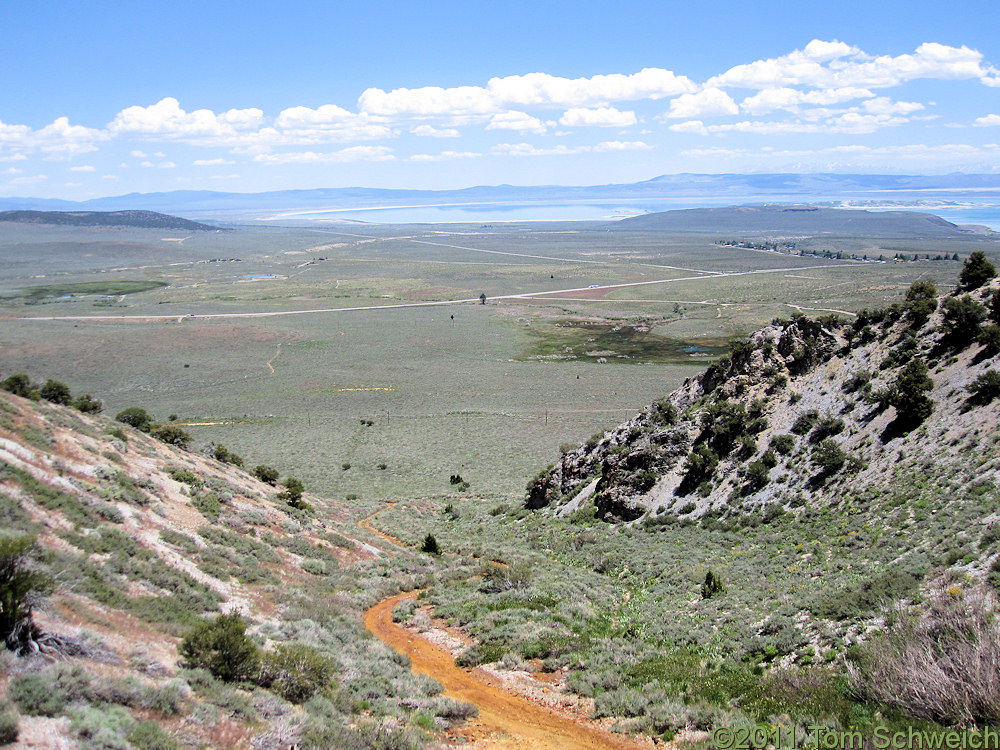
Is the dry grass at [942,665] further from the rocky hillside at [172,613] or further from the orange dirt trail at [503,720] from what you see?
the rocky hillside at [172,613]

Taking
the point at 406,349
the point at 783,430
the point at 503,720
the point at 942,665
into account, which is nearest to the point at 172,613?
the point at 503,720

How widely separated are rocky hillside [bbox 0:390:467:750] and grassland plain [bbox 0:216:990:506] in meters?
13.6

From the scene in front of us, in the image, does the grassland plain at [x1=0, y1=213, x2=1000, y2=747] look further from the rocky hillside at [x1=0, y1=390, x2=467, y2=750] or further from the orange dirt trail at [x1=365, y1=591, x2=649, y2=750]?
the orange dirt trail at [x1=365, y1=591, x2=649, y2=750]

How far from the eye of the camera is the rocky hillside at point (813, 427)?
14.8 metres

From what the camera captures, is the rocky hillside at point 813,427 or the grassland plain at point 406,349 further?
the grassland plain at point 406,349

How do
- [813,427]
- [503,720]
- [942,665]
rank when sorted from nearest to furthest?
[942,665], [503,720], [813,427]

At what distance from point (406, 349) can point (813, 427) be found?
56855 millimetres

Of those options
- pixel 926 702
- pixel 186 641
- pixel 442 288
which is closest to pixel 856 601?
pixel 926 702

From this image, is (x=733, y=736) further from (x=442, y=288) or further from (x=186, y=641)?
(x=442, y=288)

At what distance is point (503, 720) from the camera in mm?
8969

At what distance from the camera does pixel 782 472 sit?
1770 centimetres

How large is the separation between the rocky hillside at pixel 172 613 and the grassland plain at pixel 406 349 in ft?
44.6

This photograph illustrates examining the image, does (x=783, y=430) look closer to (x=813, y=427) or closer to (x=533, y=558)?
(x=813, y=427)

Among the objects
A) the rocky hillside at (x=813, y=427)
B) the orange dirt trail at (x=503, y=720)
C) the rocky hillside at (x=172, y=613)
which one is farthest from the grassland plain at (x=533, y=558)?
the orange dirt trail at (x=503, y=720)
